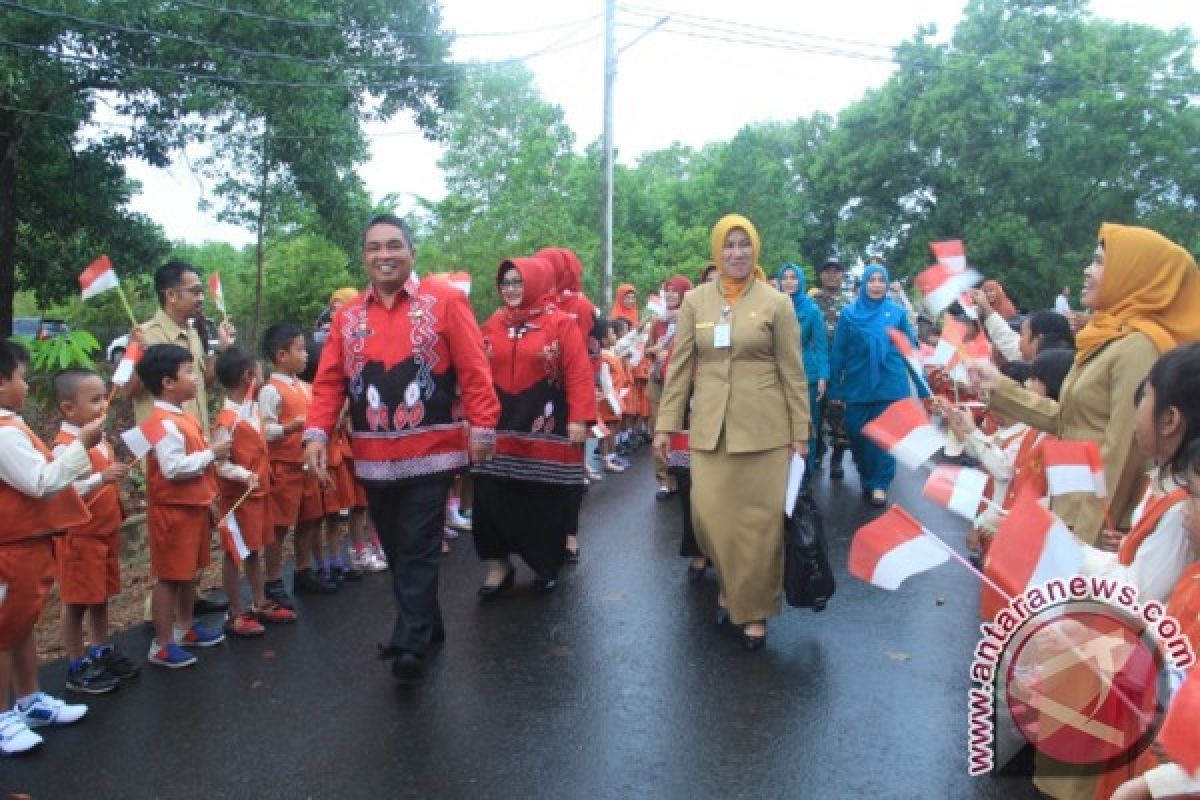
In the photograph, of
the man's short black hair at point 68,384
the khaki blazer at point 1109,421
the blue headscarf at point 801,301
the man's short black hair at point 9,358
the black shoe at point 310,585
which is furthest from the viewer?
the blue headscarf at point 801,301

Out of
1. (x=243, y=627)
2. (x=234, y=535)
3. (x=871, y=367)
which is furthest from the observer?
(x=871, y=367)

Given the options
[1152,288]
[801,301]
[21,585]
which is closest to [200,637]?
[21,585]

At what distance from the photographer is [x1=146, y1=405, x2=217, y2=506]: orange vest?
4.05 metres

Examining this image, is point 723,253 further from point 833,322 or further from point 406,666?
point 833,322

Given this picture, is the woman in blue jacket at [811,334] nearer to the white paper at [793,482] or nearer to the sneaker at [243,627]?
the white paper at [793,482]

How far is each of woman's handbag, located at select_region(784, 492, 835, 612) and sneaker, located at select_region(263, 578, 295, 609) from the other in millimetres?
2765

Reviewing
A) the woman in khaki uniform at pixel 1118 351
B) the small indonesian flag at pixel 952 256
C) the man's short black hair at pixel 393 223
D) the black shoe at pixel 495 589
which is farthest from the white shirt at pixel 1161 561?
the black shoe at pixel 495 589

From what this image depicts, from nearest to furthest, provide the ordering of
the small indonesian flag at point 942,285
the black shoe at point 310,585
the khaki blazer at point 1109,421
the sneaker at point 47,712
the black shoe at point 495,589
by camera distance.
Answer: the khaki blazer at point 1109,421, the sneaker at point 47,712, the small indonesian flag at point 942,285, the black shoe at point 495,589, the black shoe at point 310,585

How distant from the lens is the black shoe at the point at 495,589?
5168 mm

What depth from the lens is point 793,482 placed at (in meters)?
4.36

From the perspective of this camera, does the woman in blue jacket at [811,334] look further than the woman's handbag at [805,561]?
Yes

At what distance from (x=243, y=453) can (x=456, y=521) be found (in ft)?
A: 8.29

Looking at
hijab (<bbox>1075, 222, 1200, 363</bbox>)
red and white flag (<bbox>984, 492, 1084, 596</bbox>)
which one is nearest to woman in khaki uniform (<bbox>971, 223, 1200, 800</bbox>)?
hijab (<bbox>1075, 222, 1200, 363</bbox>)

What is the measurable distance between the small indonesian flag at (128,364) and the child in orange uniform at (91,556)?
1.03 ft
